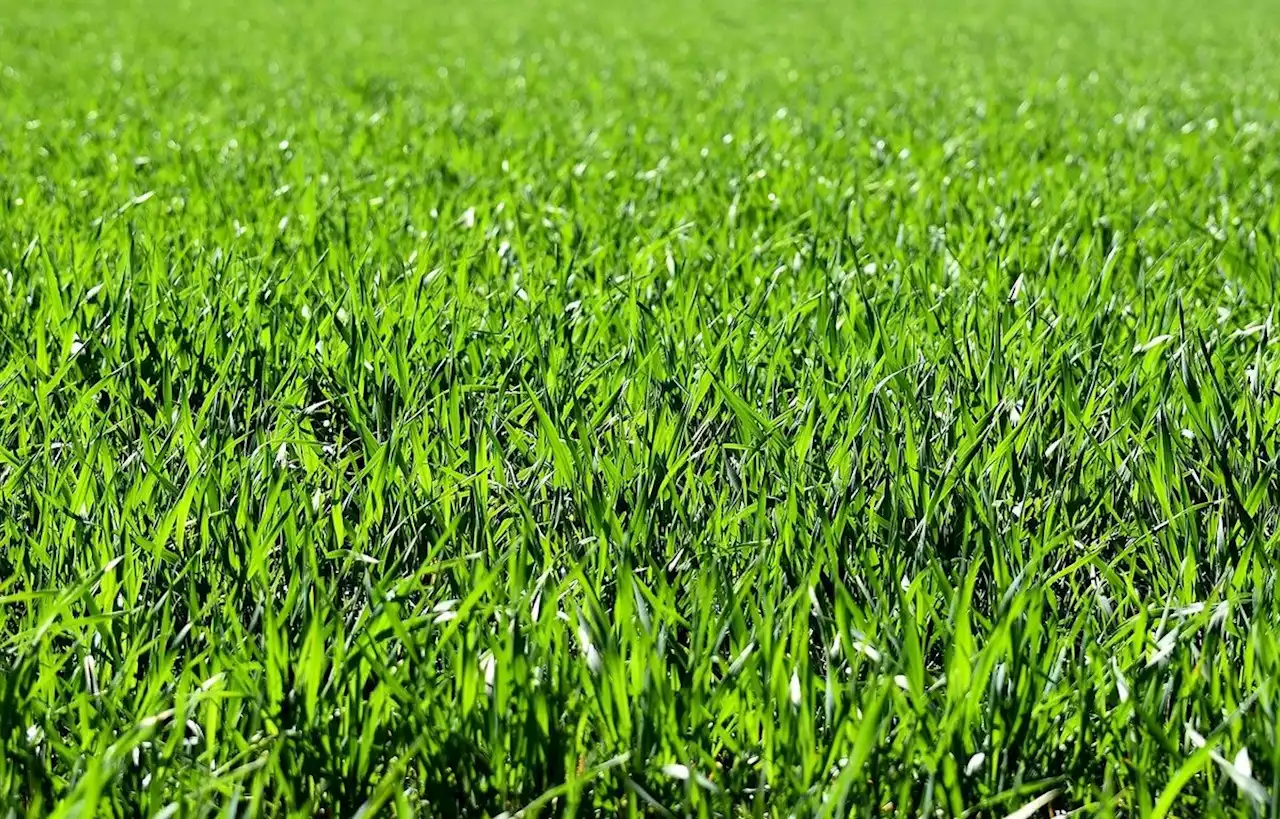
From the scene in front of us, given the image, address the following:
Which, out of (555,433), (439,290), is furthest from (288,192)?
(555,433)

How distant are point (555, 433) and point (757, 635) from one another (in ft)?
2.00

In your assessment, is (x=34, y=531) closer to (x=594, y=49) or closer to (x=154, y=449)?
(x=154, y=449)

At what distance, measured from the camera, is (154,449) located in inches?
84.5

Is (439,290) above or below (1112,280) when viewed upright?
above

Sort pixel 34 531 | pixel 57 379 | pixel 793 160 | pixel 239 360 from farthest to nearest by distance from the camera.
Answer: pixel 793 160, pixel 239 360, pixel 57 379, pixel 34 531

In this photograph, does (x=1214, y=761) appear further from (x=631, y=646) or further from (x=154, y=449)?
(x=154, y=449)

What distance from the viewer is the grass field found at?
144 cm

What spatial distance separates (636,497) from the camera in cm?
198

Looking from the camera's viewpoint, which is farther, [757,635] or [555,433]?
[555,433]

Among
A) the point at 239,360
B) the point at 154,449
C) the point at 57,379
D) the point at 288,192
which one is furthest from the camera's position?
the point at 288,192

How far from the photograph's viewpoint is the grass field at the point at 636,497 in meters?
1.44

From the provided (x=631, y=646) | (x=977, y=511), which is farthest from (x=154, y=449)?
(x=977, y=511)

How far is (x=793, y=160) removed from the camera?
5.39 meters

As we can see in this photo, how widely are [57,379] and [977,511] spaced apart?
61.0 inches
